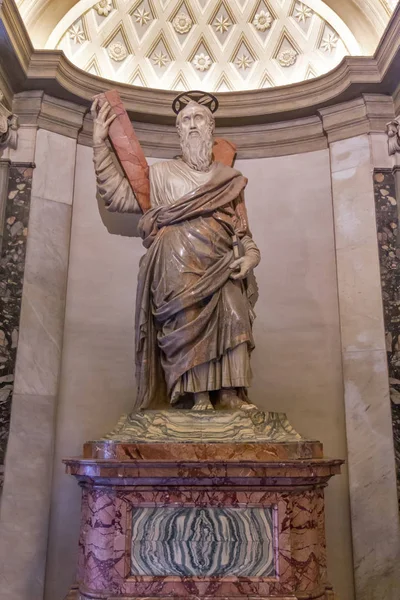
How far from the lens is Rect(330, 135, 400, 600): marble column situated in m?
4.47

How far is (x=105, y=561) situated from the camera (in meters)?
3.23

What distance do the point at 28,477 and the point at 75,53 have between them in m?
3.72

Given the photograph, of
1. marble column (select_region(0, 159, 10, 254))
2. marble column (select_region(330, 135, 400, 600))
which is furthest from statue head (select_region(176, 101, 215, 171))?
marble column (select_region(0, 159, 10, 254))

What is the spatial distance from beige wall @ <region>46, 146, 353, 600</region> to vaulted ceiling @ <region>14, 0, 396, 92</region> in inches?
35.6

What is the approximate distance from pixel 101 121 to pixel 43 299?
145cm

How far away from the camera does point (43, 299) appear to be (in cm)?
490

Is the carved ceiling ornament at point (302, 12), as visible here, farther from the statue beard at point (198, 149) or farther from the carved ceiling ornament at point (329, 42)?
the statue beard at point (198, 149)

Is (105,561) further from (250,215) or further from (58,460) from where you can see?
(250,215)

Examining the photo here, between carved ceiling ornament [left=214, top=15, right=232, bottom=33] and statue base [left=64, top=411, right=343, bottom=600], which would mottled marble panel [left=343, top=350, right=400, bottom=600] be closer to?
statue base [left=64, top=411, right=343, bottom=600]

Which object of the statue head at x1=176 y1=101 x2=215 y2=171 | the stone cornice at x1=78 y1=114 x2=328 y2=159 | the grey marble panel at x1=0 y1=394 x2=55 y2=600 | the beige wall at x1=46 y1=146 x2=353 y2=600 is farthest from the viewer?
the stone cornice at x1=78 y1=114 x2=328 y2=159

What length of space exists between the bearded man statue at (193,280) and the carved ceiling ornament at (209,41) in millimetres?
1463

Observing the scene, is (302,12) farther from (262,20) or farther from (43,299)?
(43,299)

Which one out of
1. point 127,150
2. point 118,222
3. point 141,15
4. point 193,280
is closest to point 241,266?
point 193,280

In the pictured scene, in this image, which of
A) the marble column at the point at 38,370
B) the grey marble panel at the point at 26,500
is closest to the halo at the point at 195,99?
the marble column at the point at 38,370
